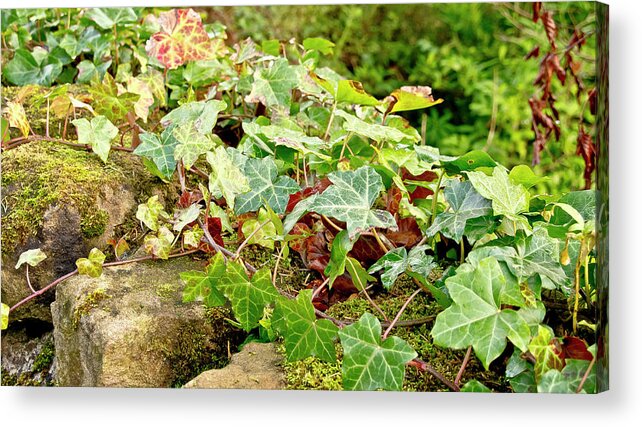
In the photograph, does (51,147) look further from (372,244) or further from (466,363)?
(466,363)

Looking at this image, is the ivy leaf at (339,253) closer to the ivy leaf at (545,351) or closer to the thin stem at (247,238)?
the thin stem at (247,238)

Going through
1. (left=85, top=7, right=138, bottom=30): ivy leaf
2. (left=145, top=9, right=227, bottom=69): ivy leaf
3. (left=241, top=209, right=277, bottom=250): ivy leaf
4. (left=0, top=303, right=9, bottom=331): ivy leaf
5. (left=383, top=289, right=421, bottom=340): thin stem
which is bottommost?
(left=0, top=303, right=9, bottom=331): ivy leaf

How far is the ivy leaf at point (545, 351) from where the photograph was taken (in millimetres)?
994

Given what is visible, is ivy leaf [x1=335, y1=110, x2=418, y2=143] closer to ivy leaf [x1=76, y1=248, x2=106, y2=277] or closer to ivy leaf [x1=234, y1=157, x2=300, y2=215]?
ivy leaf [x1=234, y1=157, x2=300, y2=215]

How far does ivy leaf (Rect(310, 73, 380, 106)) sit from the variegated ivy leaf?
187 millimetres

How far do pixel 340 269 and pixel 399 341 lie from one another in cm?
13

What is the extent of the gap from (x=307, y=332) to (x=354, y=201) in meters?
0.19

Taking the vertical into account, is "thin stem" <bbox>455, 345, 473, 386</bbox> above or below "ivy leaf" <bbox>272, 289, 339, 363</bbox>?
below

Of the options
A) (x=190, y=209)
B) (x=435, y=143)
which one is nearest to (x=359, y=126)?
(x=190, y=209)

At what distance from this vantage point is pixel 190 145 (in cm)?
120

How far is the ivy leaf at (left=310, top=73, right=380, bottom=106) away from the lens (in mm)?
1186

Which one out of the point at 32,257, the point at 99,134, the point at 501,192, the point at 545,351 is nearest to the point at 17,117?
the point at 99,134

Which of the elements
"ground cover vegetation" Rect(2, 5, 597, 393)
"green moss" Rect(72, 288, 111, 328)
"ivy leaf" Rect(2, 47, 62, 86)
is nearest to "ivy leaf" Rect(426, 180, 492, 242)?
"ground cover vegetation" Rect(2, 5, 597, 393)

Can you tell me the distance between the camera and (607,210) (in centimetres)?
112
